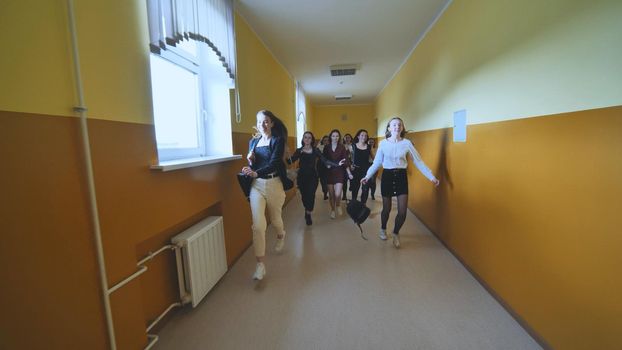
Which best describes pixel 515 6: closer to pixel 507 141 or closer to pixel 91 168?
pixel 507 141

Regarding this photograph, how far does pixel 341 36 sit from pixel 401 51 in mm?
1355

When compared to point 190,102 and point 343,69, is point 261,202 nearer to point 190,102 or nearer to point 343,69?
point 190,102

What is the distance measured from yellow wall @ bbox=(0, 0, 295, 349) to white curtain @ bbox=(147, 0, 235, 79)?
8 centimetres

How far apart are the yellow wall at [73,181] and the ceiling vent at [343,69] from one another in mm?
4207

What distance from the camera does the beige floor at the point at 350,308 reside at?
1.70 meters

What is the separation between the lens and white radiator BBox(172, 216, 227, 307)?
1.89 meters

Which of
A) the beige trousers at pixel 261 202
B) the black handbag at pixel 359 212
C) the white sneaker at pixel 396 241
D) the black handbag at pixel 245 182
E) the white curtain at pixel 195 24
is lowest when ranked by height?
the white sneaker at pixel 396 241

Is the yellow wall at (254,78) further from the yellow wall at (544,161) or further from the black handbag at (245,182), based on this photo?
the yellow wall at (544,161)

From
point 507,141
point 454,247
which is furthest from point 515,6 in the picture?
point 454,247

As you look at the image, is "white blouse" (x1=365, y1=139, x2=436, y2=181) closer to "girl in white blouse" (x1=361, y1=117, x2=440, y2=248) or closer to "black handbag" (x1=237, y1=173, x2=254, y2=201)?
"girl in white blouse" (x1=361, y1=117, x2=440, y2=248)

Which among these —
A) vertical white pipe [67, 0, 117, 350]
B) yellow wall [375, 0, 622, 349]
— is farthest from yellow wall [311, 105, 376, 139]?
vertical white pipe [67, 0, 117, 350]

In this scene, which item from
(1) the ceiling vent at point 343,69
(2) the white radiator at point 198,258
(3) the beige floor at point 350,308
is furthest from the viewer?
(1) the ceiling vent at point 343,69

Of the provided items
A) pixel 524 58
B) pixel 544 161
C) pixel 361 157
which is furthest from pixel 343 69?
pixel 544 161

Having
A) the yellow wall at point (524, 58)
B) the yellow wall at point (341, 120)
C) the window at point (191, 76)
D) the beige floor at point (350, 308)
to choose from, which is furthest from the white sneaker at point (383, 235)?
the yellow wall at point (341, 120)
